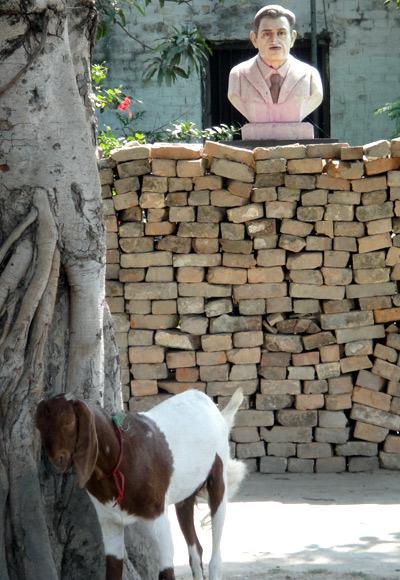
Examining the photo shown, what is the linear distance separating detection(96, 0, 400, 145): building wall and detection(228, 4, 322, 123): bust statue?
16.0ft

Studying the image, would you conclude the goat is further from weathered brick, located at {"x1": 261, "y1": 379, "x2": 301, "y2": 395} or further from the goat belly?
weathered brick, located at {"x1": 261, "y1": 379, "x2": 301, "y2": 395}

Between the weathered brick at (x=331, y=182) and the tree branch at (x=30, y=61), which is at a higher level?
the tree branch at (x=30, y=61)

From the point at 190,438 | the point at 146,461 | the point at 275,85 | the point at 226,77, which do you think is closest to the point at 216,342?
the point at 275,85

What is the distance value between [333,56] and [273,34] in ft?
17.2

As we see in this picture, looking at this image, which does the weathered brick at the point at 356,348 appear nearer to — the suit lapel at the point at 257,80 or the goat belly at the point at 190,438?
the suit lapel at the point at 257,80

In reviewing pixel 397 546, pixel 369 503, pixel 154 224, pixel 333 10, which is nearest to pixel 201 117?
pixel 333 10

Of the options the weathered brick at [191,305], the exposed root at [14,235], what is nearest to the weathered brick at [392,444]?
the weathered brick at [191,305]

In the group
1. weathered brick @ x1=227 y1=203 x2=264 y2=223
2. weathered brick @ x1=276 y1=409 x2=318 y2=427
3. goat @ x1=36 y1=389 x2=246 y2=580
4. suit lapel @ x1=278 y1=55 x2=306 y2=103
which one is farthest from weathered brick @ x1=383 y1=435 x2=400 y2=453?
goat @ x1=36 y1=389 x2=246 y2=580

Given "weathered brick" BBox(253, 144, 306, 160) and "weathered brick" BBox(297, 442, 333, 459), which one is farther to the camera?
"weathered brick" BBox(297, 442, 333, 459)

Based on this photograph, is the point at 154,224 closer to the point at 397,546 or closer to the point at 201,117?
the point at 397,546

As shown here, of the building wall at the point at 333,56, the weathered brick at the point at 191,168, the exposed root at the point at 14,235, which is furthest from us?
the building wall at the point at 333,56

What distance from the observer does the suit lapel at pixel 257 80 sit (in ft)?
30.4

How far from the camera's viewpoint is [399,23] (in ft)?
46.5

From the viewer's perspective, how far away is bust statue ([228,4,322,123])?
9.25 m
